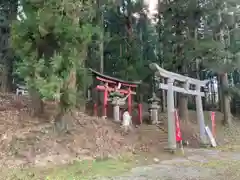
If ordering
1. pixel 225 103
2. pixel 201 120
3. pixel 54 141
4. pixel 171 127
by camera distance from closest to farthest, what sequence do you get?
pixel 54 141
pixel 171 127
pixel 201 120
pixel 225 103

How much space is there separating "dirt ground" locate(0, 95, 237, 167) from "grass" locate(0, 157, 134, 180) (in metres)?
0.38

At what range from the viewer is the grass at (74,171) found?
5.91 metres

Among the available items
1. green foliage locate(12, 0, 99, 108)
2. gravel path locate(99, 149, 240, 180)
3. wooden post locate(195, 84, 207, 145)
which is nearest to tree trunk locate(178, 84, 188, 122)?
wooden post locate(195, 84, 207, 145)

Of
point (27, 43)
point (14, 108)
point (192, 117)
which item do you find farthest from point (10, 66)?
point (192, 117)

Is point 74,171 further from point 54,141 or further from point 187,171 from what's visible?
point 187,171

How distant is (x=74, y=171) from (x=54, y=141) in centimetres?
156

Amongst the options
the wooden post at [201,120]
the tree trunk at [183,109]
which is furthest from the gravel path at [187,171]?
the tree trunk at [183,109]

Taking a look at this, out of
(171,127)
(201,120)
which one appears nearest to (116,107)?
(171,127)

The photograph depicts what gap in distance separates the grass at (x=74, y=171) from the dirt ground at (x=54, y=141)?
381mm

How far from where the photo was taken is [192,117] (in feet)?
57.8

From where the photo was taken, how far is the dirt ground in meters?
7.14

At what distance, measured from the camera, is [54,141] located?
25.5ft

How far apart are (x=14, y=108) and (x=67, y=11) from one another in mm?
4228

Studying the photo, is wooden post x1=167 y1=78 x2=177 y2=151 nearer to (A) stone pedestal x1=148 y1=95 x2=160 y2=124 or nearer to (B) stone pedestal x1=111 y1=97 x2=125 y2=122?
(B) stone pedestal x1=111 y1=97 x2=125 y2=122
